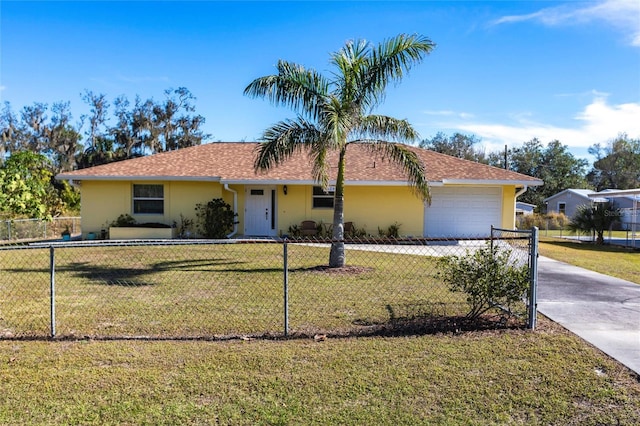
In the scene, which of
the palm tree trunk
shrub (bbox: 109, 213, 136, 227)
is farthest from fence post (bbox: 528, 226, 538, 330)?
shrub (bbox: 109, 213, 136, 227)

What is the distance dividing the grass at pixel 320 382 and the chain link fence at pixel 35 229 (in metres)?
16.3

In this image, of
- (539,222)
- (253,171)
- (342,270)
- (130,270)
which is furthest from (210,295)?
(539,222)

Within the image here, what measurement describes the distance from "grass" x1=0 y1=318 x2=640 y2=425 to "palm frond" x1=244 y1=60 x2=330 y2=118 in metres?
7.05

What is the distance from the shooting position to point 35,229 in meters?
20.4

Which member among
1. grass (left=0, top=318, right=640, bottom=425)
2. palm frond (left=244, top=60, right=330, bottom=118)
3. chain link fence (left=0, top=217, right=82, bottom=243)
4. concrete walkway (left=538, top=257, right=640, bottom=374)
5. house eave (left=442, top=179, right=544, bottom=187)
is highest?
palm frond (left=244, top=60, right=330, bottom=118)

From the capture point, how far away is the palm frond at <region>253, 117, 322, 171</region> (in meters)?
11.0

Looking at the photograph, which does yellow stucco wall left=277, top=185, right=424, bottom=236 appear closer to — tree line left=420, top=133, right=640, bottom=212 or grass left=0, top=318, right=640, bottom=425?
grass left=0, top=318, right=640, bottom=425

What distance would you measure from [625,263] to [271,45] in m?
13.5

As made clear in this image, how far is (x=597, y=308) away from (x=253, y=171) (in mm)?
14732

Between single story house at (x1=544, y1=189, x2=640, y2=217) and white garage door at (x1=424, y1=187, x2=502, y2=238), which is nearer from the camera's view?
white garage door at (x1=424, y1=187, x2=502, y2=238)

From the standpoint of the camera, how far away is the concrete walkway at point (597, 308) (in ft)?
17.0

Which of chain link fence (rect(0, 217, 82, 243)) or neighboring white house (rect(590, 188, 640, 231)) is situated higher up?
neighboring white house (rect(590, 188, 640, 231))

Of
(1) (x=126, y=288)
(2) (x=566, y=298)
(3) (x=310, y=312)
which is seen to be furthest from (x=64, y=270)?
(2) (x=566, y=298)

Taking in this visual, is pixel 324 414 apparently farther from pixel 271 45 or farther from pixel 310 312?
pixel 271 45
